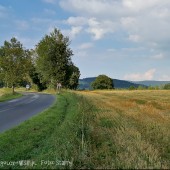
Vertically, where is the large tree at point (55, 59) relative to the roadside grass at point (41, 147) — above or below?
above

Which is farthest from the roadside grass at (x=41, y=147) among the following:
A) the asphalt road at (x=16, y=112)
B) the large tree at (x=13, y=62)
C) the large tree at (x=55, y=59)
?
the large tree at (x=55, y=59)

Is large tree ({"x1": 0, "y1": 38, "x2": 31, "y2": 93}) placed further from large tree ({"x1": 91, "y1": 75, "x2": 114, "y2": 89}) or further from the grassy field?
large tree ({"x1": 91, "y1": 75, "x2": 114, "y2": 89})

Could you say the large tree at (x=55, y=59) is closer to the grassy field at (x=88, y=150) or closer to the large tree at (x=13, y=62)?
the large tree at (x=13, y=62)

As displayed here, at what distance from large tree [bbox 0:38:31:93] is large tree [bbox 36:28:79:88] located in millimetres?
11359

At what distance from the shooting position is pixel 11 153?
1051 cm

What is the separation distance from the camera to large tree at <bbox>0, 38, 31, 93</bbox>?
68.4m

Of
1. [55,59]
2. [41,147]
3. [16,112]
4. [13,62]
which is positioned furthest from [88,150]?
[55,59]

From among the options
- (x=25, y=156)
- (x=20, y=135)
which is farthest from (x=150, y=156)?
(x=20, y=135)

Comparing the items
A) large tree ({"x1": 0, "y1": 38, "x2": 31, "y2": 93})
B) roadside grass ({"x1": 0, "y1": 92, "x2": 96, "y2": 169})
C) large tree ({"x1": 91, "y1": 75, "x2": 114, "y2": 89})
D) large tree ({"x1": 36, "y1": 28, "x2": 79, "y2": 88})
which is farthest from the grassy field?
large tree ({"x1": 91, "y1": 75, "x2": 114, "y2": 89})

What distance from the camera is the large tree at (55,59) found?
265ft

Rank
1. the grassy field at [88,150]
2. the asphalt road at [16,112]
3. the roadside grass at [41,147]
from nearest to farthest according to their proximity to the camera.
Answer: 1. the grassy field at [88,150]
2. the roadside grass at [41,147]
3. the asphalt road at [16,112]

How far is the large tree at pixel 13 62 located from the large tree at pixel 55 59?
37.3ft

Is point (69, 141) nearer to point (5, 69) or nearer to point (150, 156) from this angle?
point (150, 156)

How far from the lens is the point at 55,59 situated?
Result: 3228 inches
